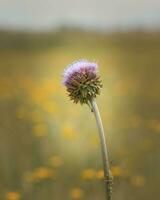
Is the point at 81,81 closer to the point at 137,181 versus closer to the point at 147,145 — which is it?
the point at 137,181

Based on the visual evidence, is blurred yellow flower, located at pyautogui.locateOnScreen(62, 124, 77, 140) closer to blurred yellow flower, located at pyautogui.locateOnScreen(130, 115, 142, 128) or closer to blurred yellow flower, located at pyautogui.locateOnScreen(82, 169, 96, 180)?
blurred yellow flower, located at pyautogui.locateOnScreen(130, 115, 142, 128)

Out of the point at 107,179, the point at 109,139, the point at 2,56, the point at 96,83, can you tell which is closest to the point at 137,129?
the point at 109,139

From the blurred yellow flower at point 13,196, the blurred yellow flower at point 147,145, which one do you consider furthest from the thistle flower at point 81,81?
the blurred yellow flower at point 147,145

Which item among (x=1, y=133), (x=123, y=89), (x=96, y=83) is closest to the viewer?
(x=96, y=83)

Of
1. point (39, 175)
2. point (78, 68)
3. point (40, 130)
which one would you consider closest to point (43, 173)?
point (39, 175)

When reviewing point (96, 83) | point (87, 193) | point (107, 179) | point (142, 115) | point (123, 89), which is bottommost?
point (107, 179)

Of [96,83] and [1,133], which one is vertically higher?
[1,133]

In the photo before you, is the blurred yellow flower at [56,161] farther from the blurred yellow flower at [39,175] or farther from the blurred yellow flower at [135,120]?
the blurred yellow flower at [135,120]

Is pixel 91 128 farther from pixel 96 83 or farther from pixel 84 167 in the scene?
pixel 96 83
